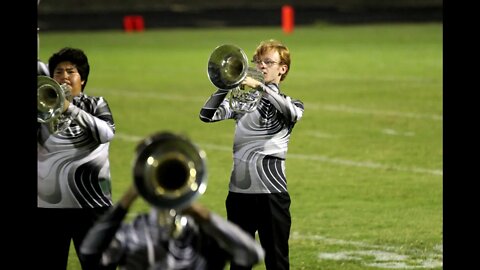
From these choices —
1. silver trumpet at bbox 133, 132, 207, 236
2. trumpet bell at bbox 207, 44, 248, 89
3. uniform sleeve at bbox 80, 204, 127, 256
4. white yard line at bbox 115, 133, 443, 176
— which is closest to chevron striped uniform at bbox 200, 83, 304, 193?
trumpet bell at bbox 207, 44, 248, 89

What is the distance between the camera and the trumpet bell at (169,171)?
4039 millimetres

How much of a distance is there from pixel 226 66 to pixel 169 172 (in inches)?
100

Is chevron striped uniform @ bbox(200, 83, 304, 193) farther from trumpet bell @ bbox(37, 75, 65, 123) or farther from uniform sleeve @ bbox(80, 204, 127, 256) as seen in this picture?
uniform sleeve @ bbox(80, 204, 127, 256)

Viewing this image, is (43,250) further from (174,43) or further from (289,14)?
(289,14)

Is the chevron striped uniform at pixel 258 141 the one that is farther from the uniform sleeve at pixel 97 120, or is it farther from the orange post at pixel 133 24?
the orange post at pixel 133 24

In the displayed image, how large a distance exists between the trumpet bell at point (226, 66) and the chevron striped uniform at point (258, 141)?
0.16m

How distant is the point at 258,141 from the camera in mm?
6848

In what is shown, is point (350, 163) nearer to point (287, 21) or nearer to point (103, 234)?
point (103, 234)

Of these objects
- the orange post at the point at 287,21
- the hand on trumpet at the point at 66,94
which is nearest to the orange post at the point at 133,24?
the orange post at the point at 287,21

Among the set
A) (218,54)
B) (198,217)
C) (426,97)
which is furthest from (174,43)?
(198,217)

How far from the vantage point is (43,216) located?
647 centimetres

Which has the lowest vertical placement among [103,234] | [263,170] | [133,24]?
[133,24]

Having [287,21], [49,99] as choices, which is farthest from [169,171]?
[287,21]

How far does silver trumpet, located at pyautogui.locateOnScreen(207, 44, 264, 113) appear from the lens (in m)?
6.55
